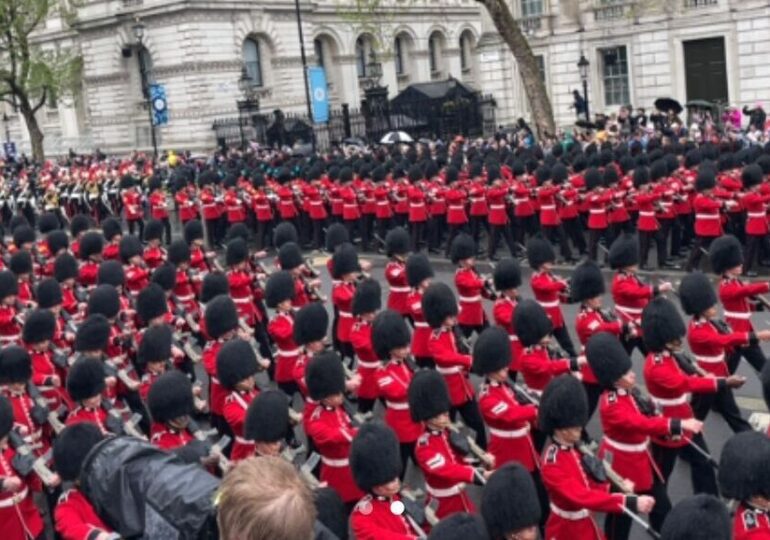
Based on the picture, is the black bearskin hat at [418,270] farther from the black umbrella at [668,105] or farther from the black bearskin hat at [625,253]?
the black umbrella at [668,105]

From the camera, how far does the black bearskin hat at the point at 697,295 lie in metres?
7.73

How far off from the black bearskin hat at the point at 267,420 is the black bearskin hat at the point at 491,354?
56.2 inches

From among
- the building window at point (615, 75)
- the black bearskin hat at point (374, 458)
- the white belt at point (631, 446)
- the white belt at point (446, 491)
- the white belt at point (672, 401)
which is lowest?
the white belt at point (446, 491)

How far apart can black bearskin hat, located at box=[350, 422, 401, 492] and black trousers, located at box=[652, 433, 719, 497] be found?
75.4 inches

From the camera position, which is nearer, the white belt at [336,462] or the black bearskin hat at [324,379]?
the white belt at [336,462]

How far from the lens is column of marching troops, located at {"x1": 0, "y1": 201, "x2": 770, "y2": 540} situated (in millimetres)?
5422

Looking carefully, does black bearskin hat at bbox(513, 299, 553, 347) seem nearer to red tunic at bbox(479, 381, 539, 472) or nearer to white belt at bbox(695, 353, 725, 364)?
red tunic at bbox(479, 381, 539, 472)

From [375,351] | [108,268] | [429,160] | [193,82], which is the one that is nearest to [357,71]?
[193,82]

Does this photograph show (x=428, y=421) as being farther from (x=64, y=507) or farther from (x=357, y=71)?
(x=357, y=71)

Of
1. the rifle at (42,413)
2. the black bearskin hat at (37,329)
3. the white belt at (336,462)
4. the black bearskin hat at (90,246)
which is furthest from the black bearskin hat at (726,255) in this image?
the black bearskin hat at (90,246)

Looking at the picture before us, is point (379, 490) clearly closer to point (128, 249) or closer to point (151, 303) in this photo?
point (151, 303)

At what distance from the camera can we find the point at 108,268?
11.5 meters

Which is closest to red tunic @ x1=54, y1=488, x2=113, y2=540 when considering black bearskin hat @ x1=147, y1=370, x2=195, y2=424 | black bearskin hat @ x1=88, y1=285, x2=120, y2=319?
black bearskin hat @ x1=147, y1=370, x2=195, y2=424

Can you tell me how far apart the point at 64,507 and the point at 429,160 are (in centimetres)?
1346
